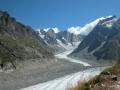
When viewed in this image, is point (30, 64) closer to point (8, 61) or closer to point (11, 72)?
point (8, 61)

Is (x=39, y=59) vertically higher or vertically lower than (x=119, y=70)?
higher

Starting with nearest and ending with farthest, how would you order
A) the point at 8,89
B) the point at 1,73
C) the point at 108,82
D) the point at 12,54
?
the point at 108,82 → the point at 8,89 → the point at 1,73 → the point at 12,54

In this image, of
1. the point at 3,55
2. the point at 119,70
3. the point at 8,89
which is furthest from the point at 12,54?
the point at 119,70

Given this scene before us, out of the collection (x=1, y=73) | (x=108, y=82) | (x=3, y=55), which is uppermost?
(x=3, y=55)

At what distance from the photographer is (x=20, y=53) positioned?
146250 mm

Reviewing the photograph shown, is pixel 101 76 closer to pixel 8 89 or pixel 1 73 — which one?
pixel 8 89

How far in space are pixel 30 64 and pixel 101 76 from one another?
130818 millimetres

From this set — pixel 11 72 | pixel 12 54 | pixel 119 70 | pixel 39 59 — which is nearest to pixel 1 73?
pixel 11 72

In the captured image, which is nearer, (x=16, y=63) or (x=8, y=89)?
(x=8, y=89)

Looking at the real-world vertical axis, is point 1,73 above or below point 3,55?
below

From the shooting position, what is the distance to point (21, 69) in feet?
411

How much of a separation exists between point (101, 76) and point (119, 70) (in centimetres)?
85

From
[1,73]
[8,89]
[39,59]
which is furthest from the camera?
[39,59]

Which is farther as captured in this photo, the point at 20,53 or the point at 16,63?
the point at 20,53
